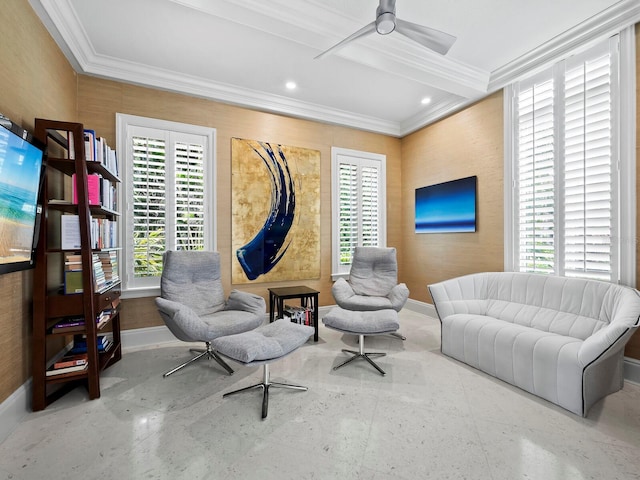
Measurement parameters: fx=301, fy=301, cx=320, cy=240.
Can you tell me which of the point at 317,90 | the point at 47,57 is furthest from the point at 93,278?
the point at 317,90

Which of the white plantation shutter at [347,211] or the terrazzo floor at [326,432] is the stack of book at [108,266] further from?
the white plantation shutter at [347,211]

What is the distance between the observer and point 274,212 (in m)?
3.89

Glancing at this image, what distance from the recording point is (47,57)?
7.68ft

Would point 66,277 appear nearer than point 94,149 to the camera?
Yes

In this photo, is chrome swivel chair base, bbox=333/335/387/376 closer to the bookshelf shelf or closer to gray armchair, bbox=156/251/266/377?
gray armchair, bbox=156/251/266/377

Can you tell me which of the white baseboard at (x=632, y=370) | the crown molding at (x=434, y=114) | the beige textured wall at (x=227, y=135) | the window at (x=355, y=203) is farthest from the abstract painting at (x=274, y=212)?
the white baseboard at (x=632, y=370)

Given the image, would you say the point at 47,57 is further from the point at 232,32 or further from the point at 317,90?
the point at 317,90

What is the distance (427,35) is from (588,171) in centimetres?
186

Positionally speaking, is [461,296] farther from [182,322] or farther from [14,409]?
[14,409]

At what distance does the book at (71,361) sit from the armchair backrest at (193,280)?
0.77 m

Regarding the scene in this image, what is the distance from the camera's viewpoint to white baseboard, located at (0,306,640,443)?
1.77 meters

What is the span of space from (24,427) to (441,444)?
2.48 metres

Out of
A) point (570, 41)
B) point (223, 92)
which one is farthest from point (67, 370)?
point (570, 41)

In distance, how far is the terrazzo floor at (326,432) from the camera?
1.51 metres
